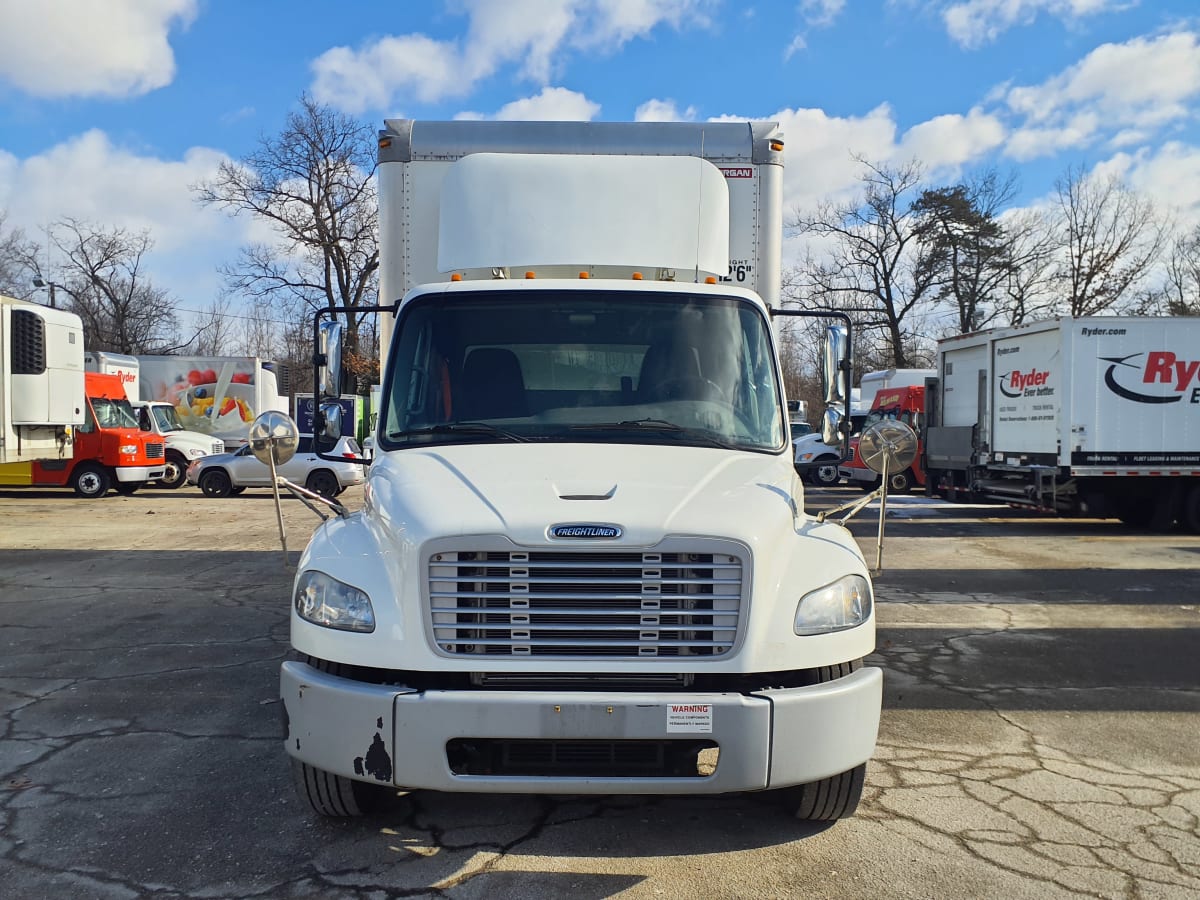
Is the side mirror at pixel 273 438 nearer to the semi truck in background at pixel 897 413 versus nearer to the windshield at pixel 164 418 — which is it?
the semi truck in background at pixel 897 413

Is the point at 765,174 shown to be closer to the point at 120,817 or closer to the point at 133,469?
the point at 120,817

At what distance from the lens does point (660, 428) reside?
4.55 metres

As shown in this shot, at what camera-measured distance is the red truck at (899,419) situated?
2125 cm

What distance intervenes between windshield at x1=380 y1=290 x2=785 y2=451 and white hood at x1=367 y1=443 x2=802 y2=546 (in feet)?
0.65

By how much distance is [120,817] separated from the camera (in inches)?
163

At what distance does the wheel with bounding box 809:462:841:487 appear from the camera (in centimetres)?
2425

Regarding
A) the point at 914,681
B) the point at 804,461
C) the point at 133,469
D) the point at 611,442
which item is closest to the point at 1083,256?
the point at 804,461

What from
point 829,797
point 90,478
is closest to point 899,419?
point 90,478

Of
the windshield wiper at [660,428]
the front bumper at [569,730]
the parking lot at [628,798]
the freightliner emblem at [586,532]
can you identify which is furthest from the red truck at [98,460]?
the freightliner emblem at [586,532]

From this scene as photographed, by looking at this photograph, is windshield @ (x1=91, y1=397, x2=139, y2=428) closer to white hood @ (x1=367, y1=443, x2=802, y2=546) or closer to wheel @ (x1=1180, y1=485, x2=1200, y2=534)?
white hood @ (x1=367, y1=443, x2=802, y2=546)

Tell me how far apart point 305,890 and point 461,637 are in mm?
1049

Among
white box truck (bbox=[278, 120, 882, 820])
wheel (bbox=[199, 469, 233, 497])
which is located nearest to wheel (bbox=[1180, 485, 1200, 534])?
white box truck (bbox=[278, 120, 882, 820])

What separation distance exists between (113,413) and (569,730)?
66.7ft

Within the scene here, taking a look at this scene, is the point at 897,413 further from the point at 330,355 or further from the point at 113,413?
the point at 330,355
